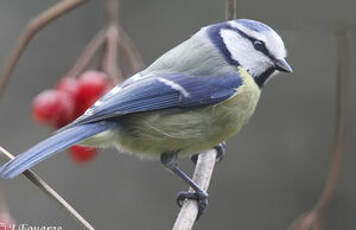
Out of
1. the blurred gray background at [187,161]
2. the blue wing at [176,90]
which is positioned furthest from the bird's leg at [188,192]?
the blurred gray background at [187,161]

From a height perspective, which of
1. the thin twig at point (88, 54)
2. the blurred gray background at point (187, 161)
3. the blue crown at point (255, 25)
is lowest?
the blurred gray background at point (187, 161)

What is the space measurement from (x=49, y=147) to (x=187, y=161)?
167cm

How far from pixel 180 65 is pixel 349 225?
1547 millimetres

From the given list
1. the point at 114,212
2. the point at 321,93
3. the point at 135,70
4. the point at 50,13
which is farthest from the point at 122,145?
the point at 321,93

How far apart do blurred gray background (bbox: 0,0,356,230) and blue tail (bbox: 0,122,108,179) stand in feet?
4.86

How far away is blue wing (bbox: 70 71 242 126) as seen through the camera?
161cm

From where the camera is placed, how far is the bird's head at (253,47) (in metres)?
1.59

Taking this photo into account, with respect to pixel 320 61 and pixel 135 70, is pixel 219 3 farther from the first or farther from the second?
pixel 135 70

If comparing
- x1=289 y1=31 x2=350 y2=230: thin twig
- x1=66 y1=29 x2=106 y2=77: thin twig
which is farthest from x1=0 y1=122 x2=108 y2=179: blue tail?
x1=289 y1=31 x2=350 y2=230: thin twig

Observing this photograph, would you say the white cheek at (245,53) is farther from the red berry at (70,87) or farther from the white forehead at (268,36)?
the red berry at (70,87)

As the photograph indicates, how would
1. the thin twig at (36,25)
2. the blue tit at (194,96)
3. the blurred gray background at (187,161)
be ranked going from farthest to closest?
the blurred gray background at (187,161), the blue tit at (194,96), the thin twig at (36,25)

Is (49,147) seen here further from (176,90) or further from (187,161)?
(187,161)

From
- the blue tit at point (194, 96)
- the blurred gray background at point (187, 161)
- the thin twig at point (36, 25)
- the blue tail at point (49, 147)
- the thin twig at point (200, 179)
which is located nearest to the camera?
the blue tail at point (49, 147)

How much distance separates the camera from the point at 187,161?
9.98 ft
